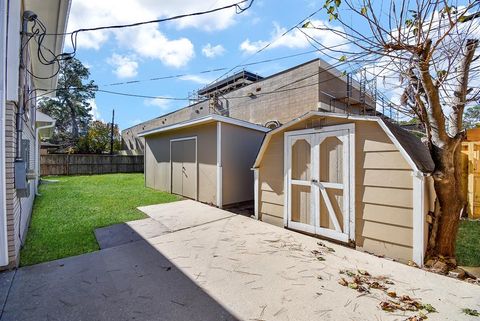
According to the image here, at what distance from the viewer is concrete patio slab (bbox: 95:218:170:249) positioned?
3.94 m

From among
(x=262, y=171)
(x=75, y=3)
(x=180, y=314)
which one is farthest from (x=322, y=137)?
(x=75, y=3)

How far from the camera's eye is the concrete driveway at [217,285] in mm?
2131

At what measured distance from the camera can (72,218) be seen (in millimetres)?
5227

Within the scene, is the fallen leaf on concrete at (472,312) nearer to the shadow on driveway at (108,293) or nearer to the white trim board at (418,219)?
the white trim board at (418,219)

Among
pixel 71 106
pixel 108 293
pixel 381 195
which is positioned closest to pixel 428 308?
pixel 381 195

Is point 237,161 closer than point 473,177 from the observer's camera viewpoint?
No

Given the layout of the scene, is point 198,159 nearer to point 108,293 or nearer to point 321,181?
point 321,181

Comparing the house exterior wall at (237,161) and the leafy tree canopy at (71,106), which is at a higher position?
the leafy tree canopy at (71,106)

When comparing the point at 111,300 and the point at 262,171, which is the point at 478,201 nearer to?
the point at 262,171

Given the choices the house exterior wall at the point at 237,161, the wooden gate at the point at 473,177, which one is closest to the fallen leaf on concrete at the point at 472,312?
the wooden gate at the point at 473,177

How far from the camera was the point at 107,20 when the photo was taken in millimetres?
4086

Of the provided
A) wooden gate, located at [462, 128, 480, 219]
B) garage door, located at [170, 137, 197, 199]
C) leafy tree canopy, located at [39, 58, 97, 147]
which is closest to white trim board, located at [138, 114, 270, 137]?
garage door, located at [170, 137, 197, 199]

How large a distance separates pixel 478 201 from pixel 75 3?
9.38 m

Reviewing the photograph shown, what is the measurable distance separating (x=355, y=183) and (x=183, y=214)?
387cm
